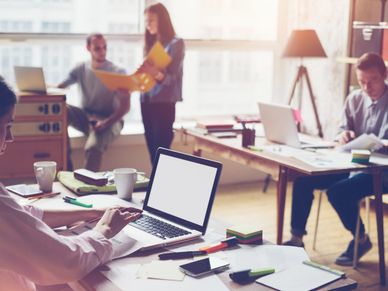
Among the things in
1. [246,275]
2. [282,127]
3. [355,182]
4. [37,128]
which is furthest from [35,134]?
[246,275]

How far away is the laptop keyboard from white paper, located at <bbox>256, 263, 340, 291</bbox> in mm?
374

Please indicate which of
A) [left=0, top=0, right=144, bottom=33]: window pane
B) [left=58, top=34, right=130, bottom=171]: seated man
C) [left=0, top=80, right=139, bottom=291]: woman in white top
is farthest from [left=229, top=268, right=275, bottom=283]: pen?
[left=0, top=0, right=144, bottom=33]: window pane

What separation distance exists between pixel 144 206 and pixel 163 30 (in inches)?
96.1

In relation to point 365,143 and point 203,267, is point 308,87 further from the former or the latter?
point 203,267

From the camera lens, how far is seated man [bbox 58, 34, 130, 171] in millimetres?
4621

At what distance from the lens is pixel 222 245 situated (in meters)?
1.83

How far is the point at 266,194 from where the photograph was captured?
5148 millimetres

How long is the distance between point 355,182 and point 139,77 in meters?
1.68

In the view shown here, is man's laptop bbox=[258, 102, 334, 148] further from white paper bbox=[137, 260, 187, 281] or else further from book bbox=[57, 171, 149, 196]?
white paper bbox=[137, 260, 187, 281]

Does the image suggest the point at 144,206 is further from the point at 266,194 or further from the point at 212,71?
the point at 212,71

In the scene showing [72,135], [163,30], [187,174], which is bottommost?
[72,135]

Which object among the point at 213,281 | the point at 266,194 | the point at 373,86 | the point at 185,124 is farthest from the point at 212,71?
the point at 213,281

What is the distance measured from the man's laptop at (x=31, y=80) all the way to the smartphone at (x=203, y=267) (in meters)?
2.84

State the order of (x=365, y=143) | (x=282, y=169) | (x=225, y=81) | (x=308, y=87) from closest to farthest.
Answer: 1. (x=282, y=169)
2. (x=365, y=143)
3. (x=308, y=87)
4. (x=225, y=81)
